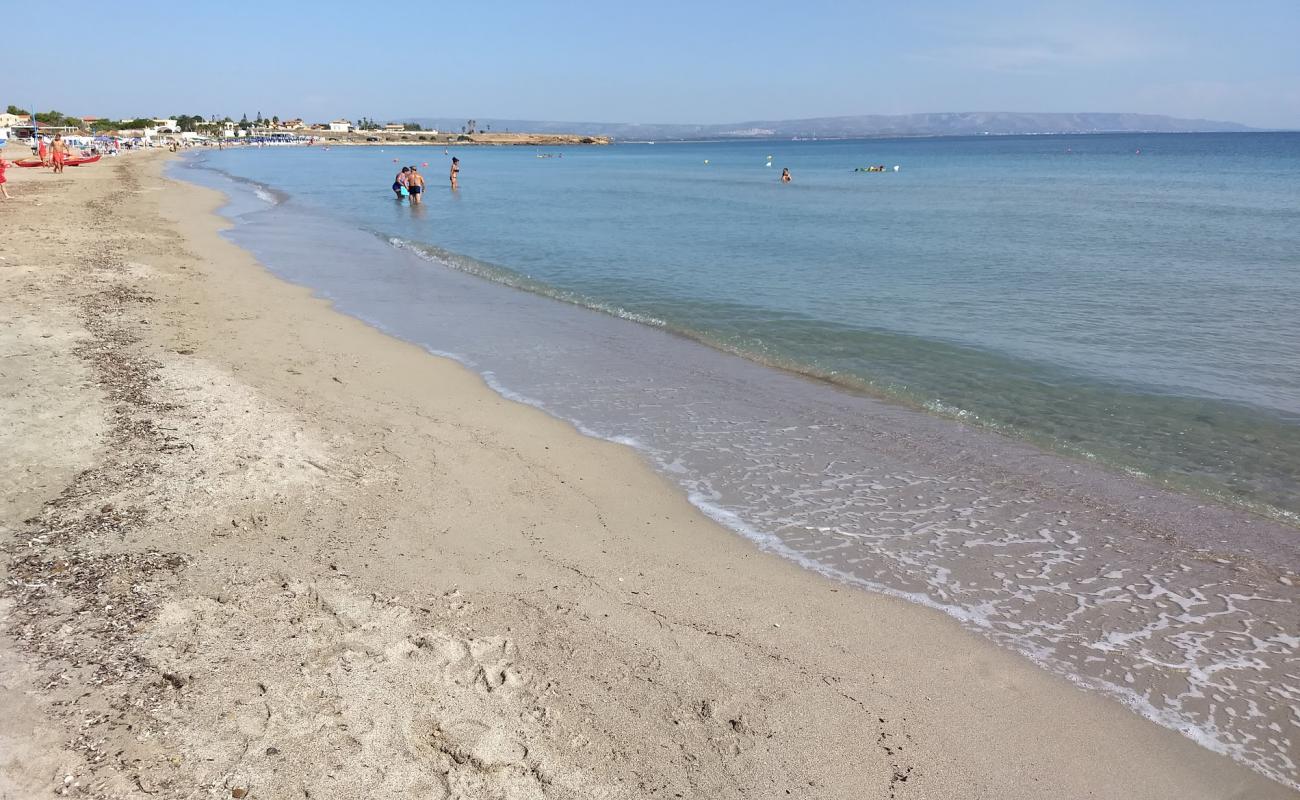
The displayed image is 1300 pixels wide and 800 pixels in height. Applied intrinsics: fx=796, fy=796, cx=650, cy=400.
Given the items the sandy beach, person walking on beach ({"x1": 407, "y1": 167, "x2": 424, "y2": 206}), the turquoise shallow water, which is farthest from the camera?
person walking on beach ({"x1": 407, "y1": 167, "x2": 424, "y2": 206})

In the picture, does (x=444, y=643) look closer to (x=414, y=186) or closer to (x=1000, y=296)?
(x=1000, y=296)

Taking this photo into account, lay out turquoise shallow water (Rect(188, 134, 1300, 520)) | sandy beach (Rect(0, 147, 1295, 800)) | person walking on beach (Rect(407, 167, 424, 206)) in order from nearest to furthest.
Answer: sandy beach (Rect(0, 147, 1295, 800)) → turquoise shallow water (Rect(188, 134, 1300, 520)) → person walking on beach (Rect(407, 167, 424, 206))

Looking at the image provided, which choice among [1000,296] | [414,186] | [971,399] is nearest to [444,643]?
[971,399]

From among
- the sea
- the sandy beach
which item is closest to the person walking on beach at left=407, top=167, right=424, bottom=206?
the sea

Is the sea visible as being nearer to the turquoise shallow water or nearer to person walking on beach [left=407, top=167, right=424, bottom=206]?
the turquoise shallow water

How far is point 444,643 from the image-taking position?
4672mm

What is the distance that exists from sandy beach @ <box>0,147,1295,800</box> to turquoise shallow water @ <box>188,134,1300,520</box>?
4.74 metres

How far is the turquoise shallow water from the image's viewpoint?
9.66 m

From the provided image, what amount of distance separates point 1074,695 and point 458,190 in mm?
48265

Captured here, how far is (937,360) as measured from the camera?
12.1m

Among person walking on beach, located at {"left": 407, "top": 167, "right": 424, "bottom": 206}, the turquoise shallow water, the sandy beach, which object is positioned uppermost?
person walking on beach, located at {"left": 407, "top": 167, "right": 424, "bottom": 206}

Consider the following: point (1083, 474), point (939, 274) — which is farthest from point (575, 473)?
point (939, 274)

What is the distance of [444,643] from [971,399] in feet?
26.1

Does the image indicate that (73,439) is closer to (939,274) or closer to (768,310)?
(768,310)
